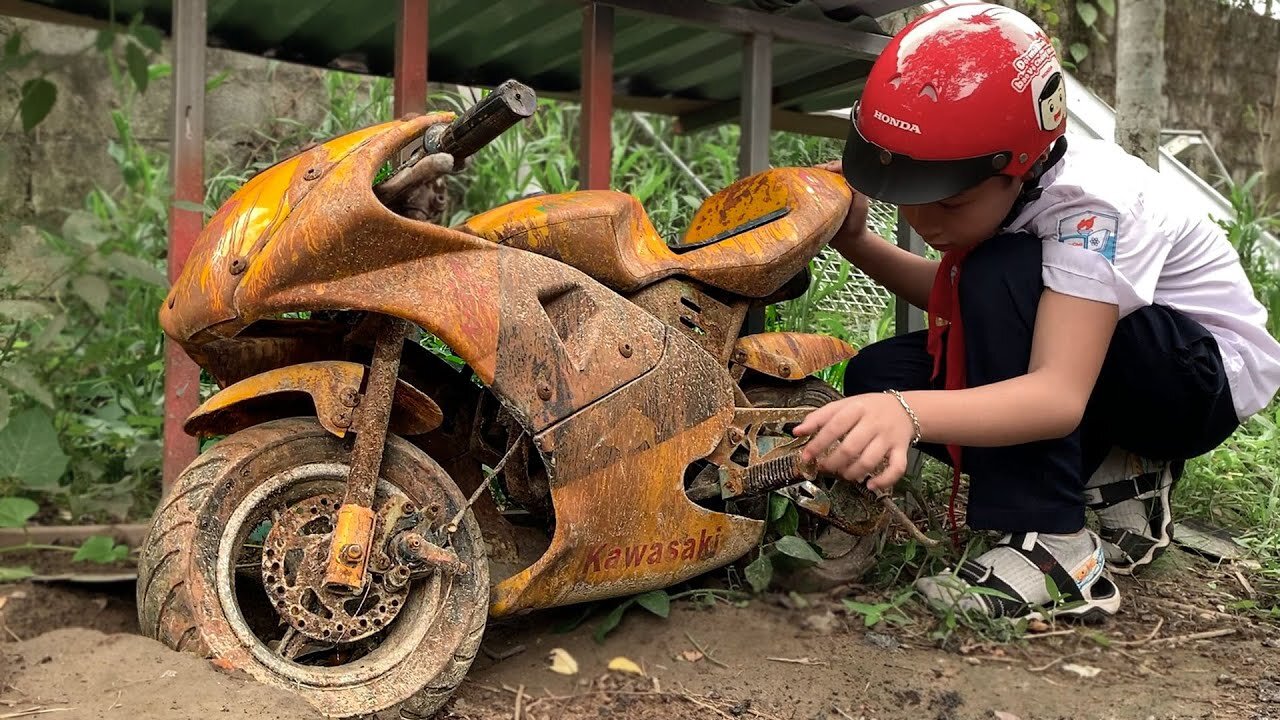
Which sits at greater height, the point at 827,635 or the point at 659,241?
the point at 659,241

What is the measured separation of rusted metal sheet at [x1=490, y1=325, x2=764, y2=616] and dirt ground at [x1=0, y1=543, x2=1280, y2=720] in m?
0.14

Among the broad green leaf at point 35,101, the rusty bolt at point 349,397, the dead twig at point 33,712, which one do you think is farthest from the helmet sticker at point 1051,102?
the dead twig at point 33,712

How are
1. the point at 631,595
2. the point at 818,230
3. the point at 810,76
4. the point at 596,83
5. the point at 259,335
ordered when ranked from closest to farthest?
1. the point at 259,335
2. the point at 631,595
3. the point at 818,230
4. the point at 596,83
5. the point at 810,76

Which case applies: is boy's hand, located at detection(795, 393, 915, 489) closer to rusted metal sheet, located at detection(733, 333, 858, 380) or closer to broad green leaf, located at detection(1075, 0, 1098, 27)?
rusted metal sheet, located at detection(733, 333, 858, 380)

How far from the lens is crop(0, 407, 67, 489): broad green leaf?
1.69 meters

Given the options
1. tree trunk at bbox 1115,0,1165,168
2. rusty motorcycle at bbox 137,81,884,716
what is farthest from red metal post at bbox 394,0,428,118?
tree trunk at bbox 1115,0,1165,168

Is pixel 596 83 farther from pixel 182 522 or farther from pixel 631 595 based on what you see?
pixel 182 522

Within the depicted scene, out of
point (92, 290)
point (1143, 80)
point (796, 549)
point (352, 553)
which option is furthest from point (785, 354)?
point (1143, 80)

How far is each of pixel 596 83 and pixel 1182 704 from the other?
5.93ft

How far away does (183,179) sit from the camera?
2158 mm

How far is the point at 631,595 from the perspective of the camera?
204cm

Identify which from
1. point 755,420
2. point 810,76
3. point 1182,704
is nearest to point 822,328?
point 810,76

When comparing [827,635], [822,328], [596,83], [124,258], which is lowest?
[827,635]

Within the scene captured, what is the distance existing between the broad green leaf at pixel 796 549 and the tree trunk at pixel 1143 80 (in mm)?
2431
